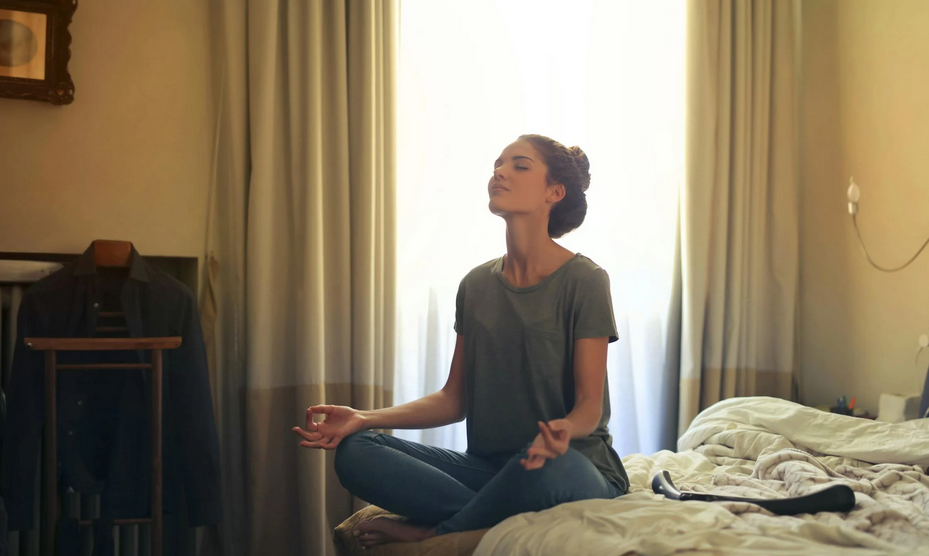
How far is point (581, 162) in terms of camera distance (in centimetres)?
182

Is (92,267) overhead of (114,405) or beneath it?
overhead

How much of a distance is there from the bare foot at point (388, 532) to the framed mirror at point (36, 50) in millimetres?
1683

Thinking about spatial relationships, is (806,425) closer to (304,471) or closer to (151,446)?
(304,471)

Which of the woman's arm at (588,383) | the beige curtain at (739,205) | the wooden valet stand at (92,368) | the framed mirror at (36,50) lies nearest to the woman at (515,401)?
the woman's arm at (588,383)

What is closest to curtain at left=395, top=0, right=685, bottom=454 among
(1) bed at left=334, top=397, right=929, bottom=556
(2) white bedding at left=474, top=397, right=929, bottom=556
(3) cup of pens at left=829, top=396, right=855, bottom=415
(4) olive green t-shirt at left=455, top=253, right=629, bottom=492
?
(3) cup of pens at left=829, top=396, right=855, bottom=415

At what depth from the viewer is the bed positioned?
49.1 inches

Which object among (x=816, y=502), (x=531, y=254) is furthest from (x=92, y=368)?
(x=816, y=502)

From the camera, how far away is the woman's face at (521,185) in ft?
5.75

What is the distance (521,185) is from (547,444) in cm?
67

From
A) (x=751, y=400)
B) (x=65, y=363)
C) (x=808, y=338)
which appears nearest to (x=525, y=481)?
(x=751, y=400)

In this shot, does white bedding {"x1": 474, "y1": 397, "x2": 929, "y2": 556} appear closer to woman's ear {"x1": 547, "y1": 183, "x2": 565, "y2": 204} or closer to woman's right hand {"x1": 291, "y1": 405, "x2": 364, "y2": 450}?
woman's right hand {"x1": 291, "y1": 405, "x2": 364, "y2": 450}

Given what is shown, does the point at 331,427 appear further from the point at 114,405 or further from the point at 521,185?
the point at 114,405

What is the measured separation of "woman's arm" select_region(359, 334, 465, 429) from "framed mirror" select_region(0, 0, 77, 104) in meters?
1.49

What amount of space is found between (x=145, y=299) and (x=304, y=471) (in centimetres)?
73
